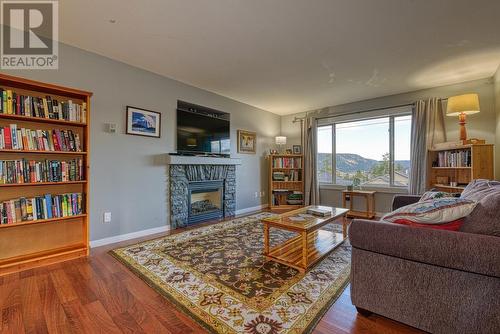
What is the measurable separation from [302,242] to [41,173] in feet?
9.38

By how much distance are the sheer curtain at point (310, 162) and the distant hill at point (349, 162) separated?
1.03ft

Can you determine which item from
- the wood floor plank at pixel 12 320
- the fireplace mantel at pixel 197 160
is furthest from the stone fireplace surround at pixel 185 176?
the wood floor plank at pixel 12 320

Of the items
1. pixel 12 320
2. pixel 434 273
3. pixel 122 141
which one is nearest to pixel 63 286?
pixel 12 320

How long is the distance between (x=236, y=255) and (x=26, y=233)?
89.2 inches

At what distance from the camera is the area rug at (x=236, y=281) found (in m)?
1.51

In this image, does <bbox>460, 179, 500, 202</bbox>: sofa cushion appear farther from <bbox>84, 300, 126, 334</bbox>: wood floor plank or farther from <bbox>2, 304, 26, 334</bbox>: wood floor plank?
<bbox>2, 304, 26, 334</bbox>: wood floor plank

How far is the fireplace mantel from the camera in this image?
352cm

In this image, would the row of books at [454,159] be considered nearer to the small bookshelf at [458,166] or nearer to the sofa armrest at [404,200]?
the small bookshelf at [458,166]

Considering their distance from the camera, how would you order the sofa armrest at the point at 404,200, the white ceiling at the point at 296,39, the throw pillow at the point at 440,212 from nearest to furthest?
the throw pillow at the point at 440,212 → the white ceiling at the point at 296,39 → the sofa armrest at the point at 404,200

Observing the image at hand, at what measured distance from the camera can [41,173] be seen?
2.37m

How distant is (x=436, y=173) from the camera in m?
3.93

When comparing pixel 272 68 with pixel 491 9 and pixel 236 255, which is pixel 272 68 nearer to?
pixel 491 9

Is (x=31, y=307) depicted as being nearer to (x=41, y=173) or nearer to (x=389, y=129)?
(x=41, y=173)

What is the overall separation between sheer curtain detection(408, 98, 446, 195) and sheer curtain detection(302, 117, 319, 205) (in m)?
1.81
